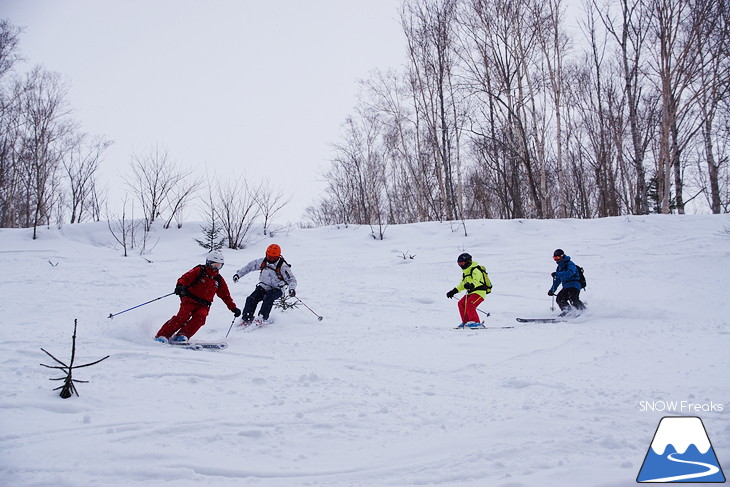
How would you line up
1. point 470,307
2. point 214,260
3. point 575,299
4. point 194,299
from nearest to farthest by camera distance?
point 194,299
point 214,260
point 470,307
point 575,299

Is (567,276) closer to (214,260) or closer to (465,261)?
(465,261)

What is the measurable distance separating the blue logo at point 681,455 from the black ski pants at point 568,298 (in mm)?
5372

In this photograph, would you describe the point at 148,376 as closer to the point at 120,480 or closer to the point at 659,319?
the point at 120,480

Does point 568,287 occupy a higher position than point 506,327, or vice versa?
point 568,287

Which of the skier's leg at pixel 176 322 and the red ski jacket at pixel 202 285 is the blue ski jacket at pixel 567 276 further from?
the skier's leg at pixel 176 322

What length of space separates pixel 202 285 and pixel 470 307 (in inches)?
171

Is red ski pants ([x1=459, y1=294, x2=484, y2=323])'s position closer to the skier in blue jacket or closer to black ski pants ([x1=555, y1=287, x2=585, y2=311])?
the skier in blue jacket

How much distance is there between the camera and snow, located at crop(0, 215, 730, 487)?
2.14 m

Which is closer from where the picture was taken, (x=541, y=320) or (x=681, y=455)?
(x=681, y=455)

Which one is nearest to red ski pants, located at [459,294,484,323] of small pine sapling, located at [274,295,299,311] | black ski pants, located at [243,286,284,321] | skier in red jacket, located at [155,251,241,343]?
small pine sapling, located at [274,295,299,311]

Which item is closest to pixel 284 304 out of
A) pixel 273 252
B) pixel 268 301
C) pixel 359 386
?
pixel 268 301

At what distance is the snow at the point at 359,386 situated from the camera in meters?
2.14

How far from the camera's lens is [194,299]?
5.79m

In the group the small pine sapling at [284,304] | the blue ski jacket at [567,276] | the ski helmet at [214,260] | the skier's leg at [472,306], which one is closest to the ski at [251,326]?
the small pine sapling at [284,304]
